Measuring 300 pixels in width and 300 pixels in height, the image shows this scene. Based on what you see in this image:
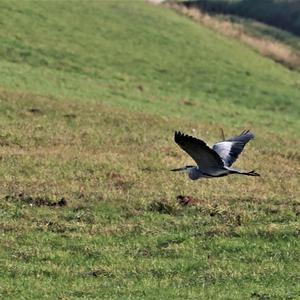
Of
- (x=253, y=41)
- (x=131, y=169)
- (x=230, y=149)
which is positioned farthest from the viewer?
(x=253, y=41)

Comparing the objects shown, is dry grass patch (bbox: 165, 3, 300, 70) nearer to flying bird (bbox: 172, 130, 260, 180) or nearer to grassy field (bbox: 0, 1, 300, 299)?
grassy field (bbox: 0, 1, 300, 299)

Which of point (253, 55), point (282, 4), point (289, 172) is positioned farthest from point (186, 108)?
point (282, 4)

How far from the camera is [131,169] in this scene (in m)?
18.3

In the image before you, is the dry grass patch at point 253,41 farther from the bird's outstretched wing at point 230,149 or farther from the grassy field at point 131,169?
the bird's outstretched wing at point 230,149

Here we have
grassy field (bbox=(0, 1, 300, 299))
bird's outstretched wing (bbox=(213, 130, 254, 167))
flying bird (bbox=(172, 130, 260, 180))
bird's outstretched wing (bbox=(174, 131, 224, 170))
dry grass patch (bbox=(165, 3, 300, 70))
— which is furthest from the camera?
dry grass patch (bbox=(165, 3, 300, 70))

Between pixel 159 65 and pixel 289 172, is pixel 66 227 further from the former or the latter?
pixel 159 65

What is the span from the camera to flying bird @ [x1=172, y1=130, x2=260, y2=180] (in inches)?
371

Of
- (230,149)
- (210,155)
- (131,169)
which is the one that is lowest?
(131,169)

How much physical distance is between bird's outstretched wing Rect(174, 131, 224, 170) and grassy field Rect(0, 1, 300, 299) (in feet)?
5.84

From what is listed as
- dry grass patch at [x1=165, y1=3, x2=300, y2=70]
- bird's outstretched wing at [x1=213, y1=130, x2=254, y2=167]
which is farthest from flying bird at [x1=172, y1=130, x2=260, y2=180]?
dry grass patch at [x1=165, y1=3, x2=300, y2=70]

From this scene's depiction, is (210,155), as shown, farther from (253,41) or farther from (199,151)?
(253,41)

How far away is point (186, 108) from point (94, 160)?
1316 centimetres

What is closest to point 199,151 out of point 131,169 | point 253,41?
point 131,169

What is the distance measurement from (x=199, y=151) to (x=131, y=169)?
8.46 meters
